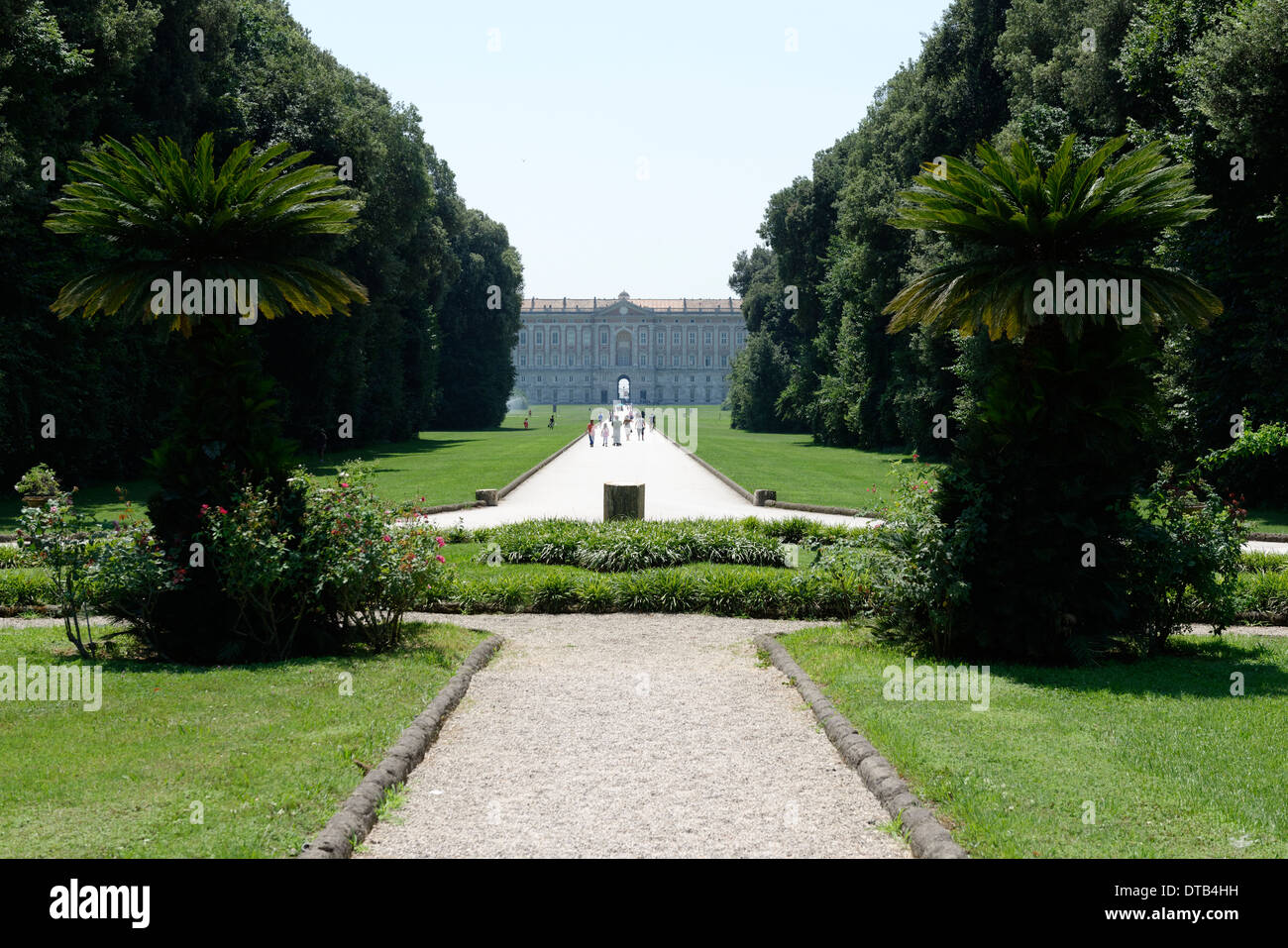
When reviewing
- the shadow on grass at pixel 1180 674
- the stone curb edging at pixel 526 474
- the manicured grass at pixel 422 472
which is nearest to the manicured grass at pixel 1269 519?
the shadow on grass at pixel 1180 674

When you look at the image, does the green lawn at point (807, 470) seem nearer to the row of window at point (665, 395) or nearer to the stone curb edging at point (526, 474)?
the stone curb edging at point (526, 474)

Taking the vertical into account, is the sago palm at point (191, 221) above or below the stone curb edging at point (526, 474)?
above

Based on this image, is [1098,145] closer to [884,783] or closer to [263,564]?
[263,564]

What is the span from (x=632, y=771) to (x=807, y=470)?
24992 millimetres

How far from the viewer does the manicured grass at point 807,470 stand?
21359 millimetres

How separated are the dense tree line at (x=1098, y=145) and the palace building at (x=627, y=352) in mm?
94847

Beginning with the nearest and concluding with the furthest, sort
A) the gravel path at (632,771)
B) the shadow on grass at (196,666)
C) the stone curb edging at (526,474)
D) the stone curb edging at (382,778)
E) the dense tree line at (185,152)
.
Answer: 1. the stone curb edging at (382,778)
2. the gravel path at (632,771)
3. the shadow on grass at (196,666)
4. the dense tree line at (185,152)
5. the stone curb edging at (526,474)

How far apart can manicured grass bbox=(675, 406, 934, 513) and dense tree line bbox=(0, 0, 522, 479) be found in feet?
36.3

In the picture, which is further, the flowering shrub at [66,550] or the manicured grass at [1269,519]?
the manicured grass at [1269,519]

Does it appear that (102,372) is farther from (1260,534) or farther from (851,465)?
(1260,534)

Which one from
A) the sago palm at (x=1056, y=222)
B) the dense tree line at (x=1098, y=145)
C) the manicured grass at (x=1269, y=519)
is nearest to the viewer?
the sago palm at (x=1056, y=222)

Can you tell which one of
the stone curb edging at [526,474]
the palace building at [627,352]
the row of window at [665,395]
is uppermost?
the palace building at [627,352]

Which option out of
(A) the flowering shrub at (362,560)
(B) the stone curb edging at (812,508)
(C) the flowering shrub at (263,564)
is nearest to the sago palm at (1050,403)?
(A) the flowering shrub at (362,560)

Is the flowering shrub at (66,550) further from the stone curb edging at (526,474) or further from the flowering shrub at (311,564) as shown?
the stone curb edging at (526,474)
